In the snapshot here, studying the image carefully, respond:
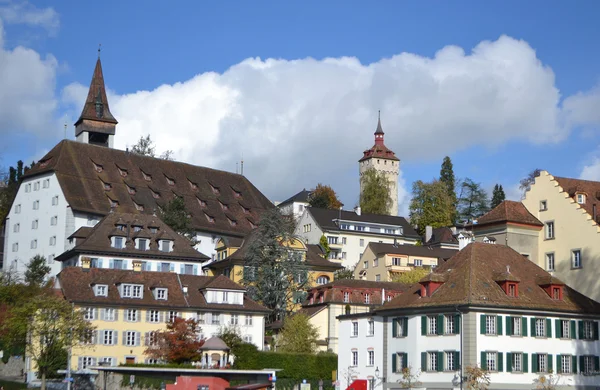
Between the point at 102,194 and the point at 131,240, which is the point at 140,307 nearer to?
the point at 131,240

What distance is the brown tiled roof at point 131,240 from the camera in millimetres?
100438

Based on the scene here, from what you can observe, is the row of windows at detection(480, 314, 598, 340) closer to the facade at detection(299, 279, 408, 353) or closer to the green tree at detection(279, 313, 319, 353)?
the facade at detection(299, 279, 408, 353)

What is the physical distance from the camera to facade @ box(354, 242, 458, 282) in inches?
4707

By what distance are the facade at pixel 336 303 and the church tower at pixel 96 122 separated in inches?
2427

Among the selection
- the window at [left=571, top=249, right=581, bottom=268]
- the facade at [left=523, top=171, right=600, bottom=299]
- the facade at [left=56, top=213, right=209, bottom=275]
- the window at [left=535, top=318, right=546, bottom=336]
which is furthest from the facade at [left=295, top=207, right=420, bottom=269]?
the window at [left=535, top=318, right=546, bottom=336]

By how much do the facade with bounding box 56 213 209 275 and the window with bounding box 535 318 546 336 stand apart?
4295 cm

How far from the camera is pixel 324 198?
166 meters

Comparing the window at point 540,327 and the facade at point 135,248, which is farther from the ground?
the facade at point 135,248

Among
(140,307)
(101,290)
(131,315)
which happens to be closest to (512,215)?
(140,307)

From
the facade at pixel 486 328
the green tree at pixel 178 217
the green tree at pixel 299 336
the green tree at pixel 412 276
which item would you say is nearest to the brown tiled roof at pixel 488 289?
the facade at pixel 486 328

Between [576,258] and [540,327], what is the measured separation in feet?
42.3

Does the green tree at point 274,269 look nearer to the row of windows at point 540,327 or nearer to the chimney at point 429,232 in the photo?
the row of windows at point 540,327

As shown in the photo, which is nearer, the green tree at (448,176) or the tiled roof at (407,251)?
the tiled roof at (407,251)

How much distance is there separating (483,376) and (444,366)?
3.40 metres
